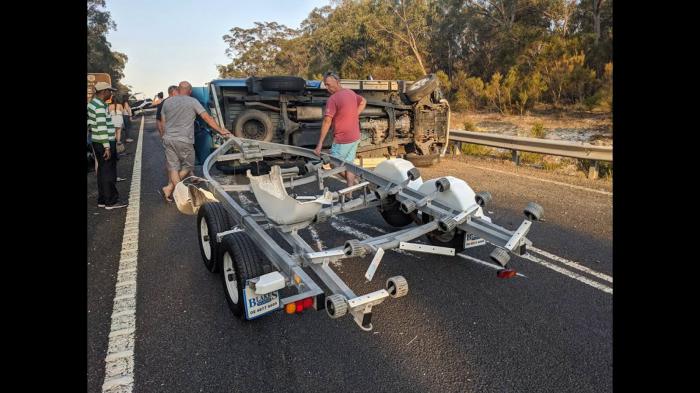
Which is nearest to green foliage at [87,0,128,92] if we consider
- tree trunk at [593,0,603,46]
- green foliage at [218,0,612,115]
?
green foliage at [218,0,612,115]

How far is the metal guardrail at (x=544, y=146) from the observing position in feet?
25.1

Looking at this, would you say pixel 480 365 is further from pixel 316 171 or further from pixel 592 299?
pixel 316 171

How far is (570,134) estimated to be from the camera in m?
15.8

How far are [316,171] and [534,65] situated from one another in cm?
2348

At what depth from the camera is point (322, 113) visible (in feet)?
28.2

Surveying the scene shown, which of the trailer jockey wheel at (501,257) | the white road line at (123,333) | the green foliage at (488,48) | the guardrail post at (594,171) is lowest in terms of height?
the white road line at (123,333)

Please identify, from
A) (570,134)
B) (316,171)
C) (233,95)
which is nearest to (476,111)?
(570,134)

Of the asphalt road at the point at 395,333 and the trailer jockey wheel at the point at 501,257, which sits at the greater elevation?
the trailer jockey wheel at the point at 501,257

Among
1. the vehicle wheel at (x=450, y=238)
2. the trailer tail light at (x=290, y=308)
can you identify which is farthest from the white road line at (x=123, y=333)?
the vehicle wheel at (x=450, y=238)

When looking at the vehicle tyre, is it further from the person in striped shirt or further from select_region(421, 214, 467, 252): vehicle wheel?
the person in striped shirt

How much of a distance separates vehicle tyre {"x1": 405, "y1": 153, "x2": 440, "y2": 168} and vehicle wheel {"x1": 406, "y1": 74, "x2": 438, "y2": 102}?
50.1 inches

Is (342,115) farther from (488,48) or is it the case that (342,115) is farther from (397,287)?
(488,48)

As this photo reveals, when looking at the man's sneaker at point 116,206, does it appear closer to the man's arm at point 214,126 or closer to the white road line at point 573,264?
the man's arm at point 214,126

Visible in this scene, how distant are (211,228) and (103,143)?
3.72 m
